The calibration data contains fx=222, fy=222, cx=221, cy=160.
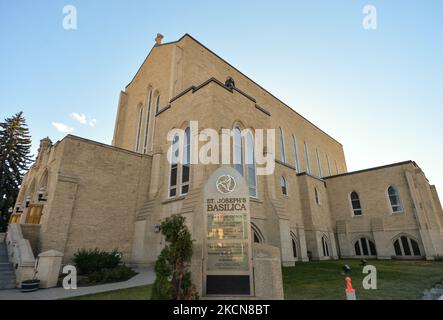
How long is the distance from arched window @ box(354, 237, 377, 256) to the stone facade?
85mm

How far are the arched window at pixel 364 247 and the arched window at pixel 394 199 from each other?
3982 mm

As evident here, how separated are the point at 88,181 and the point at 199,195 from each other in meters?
7.25

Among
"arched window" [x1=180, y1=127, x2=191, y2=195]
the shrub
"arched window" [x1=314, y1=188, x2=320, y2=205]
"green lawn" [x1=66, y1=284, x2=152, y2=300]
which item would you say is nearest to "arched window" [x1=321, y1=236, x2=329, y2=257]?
"arched window" [x1=314, y1=188, x2=320, y2=205]

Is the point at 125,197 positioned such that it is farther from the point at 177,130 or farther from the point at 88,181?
the point at 177,130

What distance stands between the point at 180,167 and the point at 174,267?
29.3 feet

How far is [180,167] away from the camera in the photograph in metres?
14.2

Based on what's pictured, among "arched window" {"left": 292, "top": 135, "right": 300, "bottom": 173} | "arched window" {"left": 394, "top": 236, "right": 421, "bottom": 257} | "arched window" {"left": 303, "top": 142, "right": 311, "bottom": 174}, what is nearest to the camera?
"arched window" {"left": 394, "top": 236, "right": 421, "bottom": 257}

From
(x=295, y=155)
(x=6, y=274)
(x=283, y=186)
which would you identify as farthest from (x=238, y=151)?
(x=295, y=155)

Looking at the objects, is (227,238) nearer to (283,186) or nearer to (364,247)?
(283,186)

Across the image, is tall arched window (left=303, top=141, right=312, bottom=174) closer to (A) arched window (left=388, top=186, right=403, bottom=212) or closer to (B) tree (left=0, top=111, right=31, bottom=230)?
(A) arched window (left=388, top=186, right=403, bottom=212)

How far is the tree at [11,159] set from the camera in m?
27.1

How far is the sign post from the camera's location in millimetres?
6566
